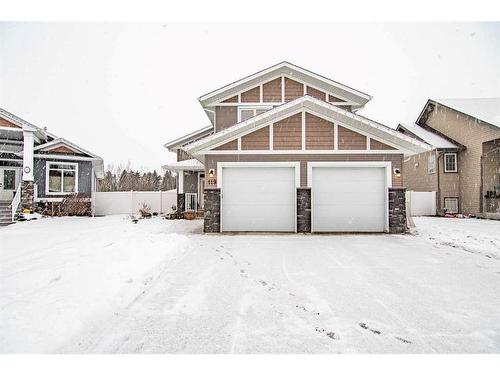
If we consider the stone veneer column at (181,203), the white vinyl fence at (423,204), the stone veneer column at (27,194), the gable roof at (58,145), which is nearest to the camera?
the stone veneer column at (27,194)

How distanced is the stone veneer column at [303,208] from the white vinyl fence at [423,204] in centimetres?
1067

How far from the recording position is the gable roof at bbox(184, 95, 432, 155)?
9.72 metres

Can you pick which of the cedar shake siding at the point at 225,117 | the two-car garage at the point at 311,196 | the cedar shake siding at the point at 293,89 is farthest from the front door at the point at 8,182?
the cedar shake siding at the point at 293,89

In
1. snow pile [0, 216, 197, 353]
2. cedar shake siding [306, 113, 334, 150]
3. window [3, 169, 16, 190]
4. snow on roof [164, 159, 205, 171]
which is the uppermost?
cedar shake siding [306, 113, 334, 150]

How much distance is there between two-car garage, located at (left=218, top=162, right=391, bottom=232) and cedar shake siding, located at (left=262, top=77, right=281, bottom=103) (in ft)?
16.6

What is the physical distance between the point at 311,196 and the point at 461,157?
43.7 feet

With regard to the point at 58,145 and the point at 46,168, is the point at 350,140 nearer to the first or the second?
the point at 58,145

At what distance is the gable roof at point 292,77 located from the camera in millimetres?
13570

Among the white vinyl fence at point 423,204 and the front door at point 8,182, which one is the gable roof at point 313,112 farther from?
the front door at point 8,182

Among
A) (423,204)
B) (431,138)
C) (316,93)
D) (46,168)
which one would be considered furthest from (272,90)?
(46,168)

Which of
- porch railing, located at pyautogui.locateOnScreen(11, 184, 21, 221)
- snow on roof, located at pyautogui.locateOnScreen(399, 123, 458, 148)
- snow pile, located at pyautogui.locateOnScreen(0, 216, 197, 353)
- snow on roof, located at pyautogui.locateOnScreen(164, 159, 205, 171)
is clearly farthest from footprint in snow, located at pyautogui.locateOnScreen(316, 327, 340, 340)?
snow on roof, located at pyautogui.locateOnScreen(399, 123, 458, 148)

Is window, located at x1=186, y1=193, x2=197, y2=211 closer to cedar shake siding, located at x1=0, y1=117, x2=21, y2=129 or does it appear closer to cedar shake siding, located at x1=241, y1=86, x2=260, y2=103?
cedar shake siding, located at x1=241, y1=86, x2=260, y2=103

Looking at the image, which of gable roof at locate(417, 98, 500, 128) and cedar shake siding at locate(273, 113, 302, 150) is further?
gable roof at locate(417, 98, 500, 128)

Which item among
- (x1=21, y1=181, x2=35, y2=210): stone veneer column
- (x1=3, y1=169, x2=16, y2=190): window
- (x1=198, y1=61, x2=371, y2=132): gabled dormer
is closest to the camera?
(x1=198, y1=61, x2=371, y2=132): gabled dormer
